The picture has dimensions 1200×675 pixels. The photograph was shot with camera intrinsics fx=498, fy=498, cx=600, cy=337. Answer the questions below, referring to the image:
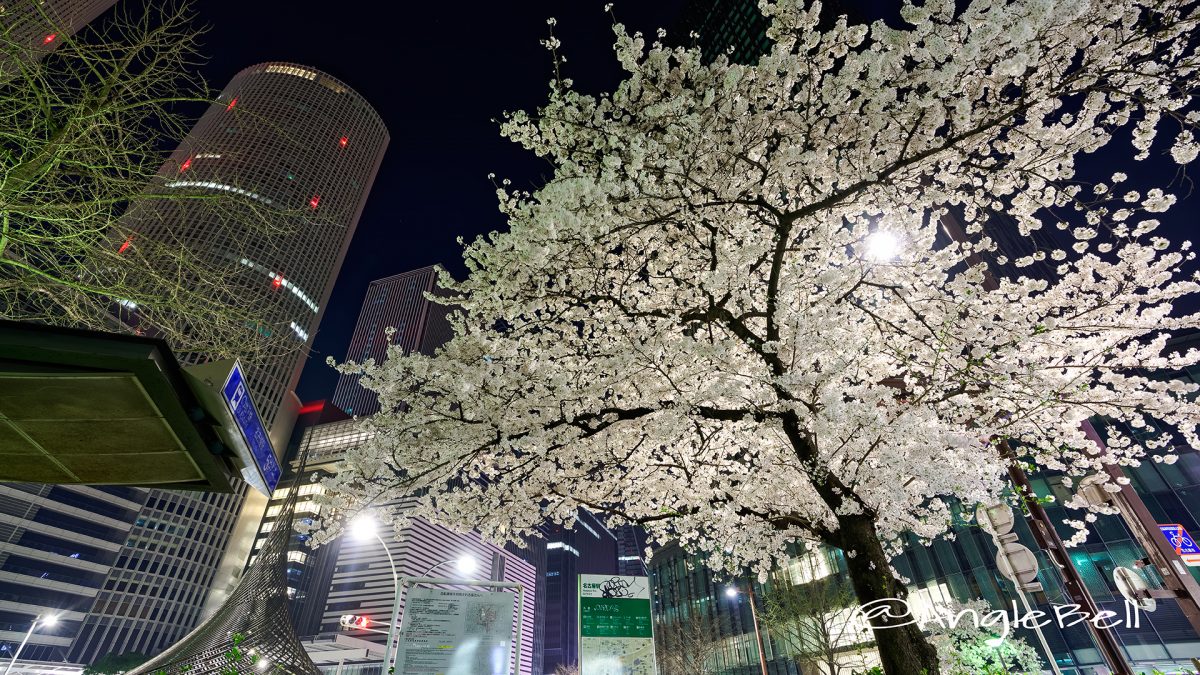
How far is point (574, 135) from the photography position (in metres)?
8.09

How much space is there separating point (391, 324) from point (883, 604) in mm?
172773

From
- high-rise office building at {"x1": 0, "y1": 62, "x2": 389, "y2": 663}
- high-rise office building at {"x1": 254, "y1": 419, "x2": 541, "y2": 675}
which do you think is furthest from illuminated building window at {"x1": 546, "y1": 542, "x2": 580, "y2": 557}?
high-rise office building at {"x1": 0, "y1": 62, "x2": 389, "y2": 663}

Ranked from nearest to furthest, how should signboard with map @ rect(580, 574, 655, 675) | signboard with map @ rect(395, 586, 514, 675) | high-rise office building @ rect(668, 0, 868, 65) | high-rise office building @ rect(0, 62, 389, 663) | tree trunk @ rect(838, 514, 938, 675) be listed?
tree trunk @ rect(838, 514, 938, 675)
signboard with map @ rect(395, 586, 514, 675)
signboard with map @ rect(580, 574, 655, 675)
high-rise office building @ rect(668, 0, 868, 65)
high-rise office building @ rect(0, 62, 389, 663)

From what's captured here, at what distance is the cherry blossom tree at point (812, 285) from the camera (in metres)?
6.04

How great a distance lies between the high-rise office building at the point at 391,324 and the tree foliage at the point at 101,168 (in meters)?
140

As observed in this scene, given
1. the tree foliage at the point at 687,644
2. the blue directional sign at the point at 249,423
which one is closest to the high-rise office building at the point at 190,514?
the tree foliage at the point at 687,644

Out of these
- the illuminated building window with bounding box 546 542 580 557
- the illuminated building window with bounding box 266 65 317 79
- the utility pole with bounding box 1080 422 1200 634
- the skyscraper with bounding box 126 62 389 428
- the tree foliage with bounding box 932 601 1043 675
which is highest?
the illuminated building window with bounding box 266 65 317 79

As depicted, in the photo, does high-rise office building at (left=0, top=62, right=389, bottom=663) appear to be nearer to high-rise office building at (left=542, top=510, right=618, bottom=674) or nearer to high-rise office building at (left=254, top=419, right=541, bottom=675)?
high-rise office building at (left=254, top=419, right=541, bottom=675)

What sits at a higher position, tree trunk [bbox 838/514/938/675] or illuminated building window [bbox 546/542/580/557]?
illuminated building window [bbox 546/542/580/557]

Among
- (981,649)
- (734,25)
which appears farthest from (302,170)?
(981,649)

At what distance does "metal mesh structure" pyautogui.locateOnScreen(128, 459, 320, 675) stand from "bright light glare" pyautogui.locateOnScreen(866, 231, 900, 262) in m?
11.9

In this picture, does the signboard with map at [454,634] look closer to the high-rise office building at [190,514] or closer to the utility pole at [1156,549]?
the utility pole at [1156,549]

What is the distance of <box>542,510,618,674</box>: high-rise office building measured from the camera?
154750mm

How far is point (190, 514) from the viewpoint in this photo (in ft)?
271
